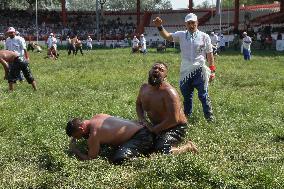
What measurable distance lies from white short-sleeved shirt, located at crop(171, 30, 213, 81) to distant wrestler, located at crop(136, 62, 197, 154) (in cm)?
228

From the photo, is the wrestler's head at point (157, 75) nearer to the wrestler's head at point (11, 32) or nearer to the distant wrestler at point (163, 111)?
the distant wrestler at point (163, 111)

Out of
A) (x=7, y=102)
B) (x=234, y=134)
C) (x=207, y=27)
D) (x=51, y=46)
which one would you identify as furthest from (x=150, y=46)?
(x=234, y=134)

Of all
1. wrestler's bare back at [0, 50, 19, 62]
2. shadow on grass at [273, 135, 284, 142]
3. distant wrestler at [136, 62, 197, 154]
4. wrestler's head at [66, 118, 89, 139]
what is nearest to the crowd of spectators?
wrestler's bare back at [0, 50, 19, 62]

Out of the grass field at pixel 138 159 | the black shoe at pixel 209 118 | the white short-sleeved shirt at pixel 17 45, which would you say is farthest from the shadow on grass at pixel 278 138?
the white short-sleeved shirt at pixel 17 45

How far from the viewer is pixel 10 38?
15766 mm

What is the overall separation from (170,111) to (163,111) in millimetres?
131

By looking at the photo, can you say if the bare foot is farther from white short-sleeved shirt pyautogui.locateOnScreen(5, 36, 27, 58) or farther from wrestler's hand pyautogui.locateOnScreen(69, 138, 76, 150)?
white short-sleeved shirt pyautogui.locateOnScreen(5, 36, 27, 58)

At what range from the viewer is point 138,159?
6688 mm

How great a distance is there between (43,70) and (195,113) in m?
12.4

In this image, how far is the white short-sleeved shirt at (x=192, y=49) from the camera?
30.9ft

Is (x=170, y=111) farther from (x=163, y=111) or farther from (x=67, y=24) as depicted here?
(x=67, y=24)

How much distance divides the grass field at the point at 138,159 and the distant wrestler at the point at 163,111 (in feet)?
1.41

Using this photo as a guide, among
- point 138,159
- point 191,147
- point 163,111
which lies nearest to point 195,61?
point 163,111

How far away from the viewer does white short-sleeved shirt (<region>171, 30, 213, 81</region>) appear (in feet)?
30.9
